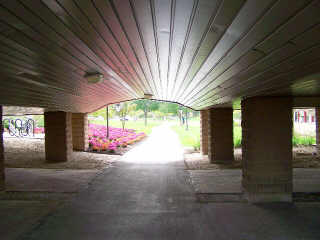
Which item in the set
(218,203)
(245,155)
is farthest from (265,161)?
(218,203)

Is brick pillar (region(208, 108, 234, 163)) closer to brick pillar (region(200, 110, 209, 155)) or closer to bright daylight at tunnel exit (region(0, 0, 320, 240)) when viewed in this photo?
bright daylight at tunnel exit (region(0, 0, 320, 240))

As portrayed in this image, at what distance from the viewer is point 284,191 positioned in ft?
19.0

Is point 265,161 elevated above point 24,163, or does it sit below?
above

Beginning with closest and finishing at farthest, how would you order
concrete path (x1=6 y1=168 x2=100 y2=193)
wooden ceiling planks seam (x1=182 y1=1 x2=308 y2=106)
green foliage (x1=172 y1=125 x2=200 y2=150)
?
wooden ceiling planks seam (x1=182 y1=1 x2=308 y2=106) < concrete path (x1=6 y1=168 x2=100 y2=193) < green foliage (x1=172 y1=125 x2=200 y2=150)

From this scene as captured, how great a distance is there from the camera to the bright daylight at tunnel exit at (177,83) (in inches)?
86.4

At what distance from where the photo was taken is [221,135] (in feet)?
37.0

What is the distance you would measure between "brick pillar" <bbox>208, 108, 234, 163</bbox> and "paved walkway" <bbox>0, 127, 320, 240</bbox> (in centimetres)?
452

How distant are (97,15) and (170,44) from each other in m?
1.00

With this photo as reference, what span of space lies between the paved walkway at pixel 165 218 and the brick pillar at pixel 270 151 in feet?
1.09

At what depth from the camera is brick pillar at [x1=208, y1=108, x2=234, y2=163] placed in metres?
11.1

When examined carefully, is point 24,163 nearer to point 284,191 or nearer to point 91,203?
point 91,203

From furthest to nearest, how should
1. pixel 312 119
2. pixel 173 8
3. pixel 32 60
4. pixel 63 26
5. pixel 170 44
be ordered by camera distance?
1. pixel 312 119
2. pixel 32 60
3. pixel 170 44
4. pixel 63 26
5. pixel 173 8

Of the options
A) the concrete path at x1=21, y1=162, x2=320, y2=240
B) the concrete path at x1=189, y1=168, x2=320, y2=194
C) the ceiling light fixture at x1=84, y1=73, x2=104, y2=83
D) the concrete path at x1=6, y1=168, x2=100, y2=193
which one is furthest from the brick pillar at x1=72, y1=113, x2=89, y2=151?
the ceiling light fixture at x1=84, y1=73, x2=104, y2=83

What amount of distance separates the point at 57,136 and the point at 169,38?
35.1 feet
